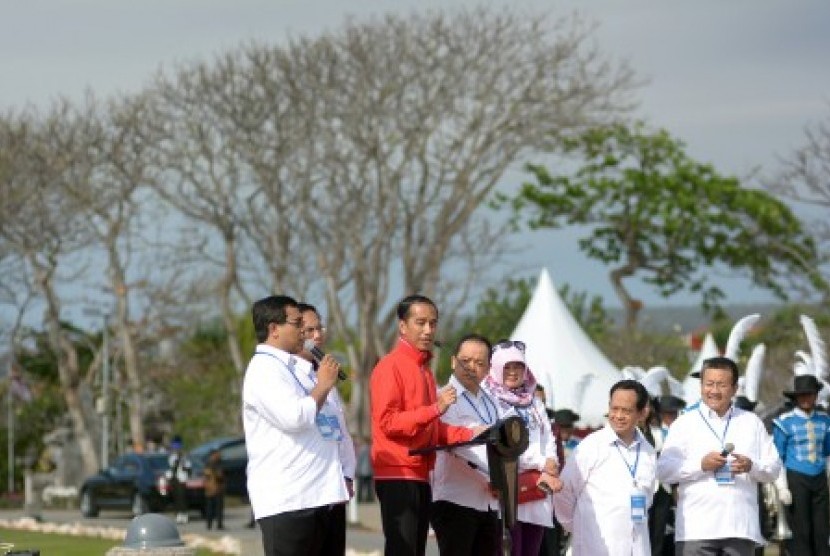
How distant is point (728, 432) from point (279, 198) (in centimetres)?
3429

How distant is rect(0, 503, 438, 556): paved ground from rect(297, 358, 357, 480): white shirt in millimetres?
3890

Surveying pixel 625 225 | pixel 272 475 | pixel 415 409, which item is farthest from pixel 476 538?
pixel 625 225

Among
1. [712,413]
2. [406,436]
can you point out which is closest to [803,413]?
[712,413]

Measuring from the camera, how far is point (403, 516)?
10.9 m

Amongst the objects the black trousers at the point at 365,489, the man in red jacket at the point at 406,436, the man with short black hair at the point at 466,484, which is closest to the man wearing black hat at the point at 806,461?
the man with short black hair at the point at 466,484

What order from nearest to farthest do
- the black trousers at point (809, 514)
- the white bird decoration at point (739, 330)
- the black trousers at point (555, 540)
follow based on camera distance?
the black trousers at point (555, 540), the black trousers at point (809, 514), the white bird decoration at point (739, 330)

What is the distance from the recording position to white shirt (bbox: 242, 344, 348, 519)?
1006cm

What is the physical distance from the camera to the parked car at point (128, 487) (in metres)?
38.3

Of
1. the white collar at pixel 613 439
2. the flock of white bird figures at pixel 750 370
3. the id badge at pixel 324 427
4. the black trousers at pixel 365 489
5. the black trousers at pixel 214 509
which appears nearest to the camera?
the id badge at pixel 324 427

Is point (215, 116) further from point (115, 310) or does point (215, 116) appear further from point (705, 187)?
point (705, 187)

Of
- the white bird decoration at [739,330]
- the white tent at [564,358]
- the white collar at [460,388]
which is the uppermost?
the white tent at [564,358]

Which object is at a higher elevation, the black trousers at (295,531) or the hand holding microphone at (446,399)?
the hand holding microphone at (446,399)

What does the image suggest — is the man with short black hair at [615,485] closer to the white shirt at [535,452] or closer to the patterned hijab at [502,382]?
the white shirt at [535,452]

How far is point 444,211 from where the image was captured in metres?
45.2
